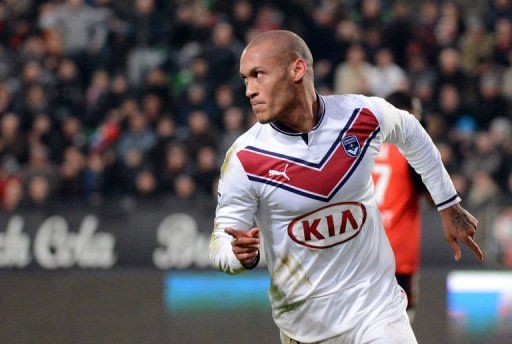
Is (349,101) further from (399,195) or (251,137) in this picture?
(399,195)

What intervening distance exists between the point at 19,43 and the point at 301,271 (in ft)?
32.9

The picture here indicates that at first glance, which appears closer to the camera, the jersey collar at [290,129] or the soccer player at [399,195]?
the jersey collar at [290,129]

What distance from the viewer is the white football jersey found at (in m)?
4.65

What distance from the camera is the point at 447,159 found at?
12.2 meters

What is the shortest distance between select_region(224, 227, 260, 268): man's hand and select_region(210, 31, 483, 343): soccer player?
22 cm

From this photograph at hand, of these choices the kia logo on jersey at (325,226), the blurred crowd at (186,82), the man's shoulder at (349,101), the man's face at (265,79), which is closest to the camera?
the man's face at (265,79)

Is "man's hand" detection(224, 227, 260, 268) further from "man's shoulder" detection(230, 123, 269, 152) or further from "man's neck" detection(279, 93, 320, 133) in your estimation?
"man's neck" detection(279, 93, 320, 133)

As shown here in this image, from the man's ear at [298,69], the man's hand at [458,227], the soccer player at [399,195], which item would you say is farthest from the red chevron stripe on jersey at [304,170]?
the soccer player at [399,195]

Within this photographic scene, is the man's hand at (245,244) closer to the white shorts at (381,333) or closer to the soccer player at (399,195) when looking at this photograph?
the white shorts at (381,333)

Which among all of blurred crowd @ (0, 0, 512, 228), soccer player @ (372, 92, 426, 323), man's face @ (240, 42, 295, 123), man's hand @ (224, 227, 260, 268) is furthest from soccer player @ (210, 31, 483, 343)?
blurred crowd @ (0, 0, 512, 228)

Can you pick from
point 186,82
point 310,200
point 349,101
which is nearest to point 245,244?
point 310,200

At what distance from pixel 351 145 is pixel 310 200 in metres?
0.32

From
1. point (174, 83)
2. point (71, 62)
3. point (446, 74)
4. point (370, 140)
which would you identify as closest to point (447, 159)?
point (446, 74)

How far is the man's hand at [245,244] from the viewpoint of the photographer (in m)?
4.25
